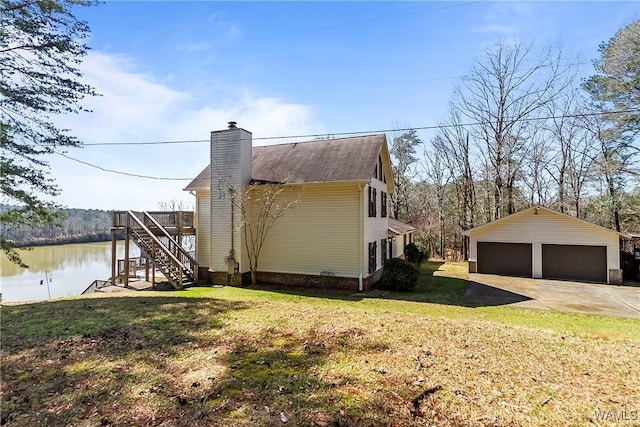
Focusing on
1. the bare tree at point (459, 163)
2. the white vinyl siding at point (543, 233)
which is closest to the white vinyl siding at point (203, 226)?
the white vinyl siding at point (543, 233)

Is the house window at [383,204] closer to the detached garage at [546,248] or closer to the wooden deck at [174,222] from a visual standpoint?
the detached garage at [546,248]

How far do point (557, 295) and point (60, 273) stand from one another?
47045mm

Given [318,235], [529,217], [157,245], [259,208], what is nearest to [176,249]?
[157,245]

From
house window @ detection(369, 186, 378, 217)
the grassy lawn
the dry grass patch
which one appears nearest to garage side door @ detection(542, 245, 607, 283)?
house window @ detection(369, 186, 378, 217)

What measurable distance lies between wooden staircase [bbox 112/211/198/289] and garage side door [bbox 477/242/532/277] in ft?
50.8

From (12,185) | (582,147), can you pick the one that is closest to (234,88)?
(12,185)

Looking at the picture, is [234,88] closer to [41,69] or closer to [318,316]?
[41,69]

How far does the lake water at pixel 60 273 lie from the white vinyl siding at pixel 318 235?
30.9 ft

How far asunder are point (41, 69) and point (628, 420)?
13.0 m

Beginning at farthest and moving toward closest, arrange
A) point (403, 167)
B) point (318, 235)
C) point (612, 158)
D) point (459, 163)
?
point (403, 167) < point (459, 163) < point (612, 158) < point (318, 235)

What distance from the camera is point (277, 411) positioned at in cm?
330

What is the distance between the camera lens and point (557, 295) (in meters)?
12.5

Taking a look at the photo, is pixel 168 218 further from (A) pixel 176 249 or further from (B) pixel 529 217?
(B) pixel 529 217

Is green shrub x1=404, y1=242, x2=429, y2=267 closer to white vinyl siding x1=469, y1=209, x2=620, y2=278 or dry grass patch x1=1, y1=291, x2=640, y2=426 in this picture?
white vinyl siding x1=469, y1=209, x2=620, y2=278
